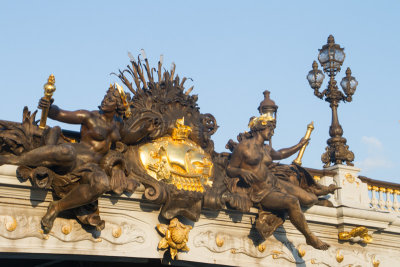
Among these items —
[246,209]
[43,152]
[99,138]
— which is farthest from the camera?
[246,209]

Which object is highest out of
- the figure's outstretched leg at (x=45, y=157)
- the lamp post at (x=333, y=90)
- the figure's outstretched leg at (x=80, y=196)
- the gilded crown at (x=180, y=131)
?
the lamp post at (x=333, y=90)

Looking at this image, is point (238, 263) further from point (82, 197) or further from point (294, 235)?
point (82, 197)

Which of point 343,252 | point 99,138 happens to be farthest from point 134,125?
point 343,252

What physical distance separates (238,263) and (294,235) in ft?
5.25

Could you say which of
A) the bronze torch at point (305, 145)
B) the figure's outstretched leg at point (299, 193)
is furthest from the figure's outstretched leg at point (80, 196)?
the bronze torch at point (305, 145)

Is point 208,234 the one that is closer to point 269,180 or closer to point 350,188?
point 269,180

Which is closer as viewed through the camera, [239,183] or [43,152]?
[43,152]

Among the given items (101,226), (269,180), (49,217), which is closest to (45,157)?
(49,217)

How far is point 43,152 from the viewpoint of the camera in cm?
1290

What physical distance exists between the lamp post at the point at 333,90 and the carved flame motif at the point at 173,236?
475cm

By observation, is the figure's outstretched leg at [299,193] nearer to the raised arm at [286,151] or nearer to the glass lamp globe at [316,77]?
the raised arm at [286,151]

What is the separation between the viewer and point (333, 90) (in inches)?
695

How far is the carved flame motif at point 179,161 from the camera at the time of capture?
14.6 metres

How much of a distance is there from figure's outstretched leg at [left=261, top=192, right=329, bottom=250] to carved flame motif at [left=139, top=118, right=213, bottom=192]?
1284mm
